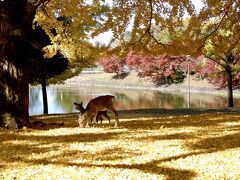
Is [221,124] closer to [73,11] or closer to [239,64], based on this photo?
[73,11]

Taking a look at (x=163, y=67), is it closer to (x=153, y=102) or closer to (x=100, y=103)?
(x=153, y=102)

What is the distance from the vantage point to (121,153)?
8055mm

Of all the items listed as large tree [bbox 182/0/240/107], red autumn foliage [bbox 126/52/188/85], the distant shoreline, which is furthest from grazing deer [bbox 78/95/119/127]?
red autumn foliage [bbox 126/52/188/85]

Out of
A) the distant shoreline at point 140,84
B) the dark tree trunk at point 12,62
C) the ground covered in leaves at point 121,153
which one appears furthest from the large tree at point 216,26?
the distant shoreline at point 140,84

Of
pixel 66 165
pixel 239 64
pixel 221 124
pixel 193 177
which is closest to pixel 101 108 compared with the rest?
pixel 221 124

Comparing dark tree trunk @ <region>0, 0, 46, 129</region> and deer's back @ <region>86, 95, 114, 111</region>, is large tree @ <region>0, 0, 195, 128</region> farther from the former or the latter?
deer's back @ <region>86, 95, 114, 111</region>

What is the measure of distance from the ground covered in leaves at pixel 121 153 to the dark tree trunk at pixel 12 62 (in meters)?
0.67

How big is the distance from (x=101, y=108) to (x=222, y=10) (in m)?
6.76

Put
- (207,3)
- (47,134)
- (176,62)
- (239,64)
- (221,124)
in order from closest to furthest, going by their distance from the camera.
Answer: (47,134) < (221,124) < (207,3) < (239,64) < (176,62)

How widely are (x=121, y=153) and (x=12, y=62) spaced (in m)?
5.19

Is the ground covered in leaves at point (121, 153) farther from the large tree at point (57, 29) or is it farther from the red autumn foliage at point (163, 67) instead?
the red autumn foliage at point (163, 67)

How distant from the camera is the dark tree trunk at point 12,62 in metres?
11.5

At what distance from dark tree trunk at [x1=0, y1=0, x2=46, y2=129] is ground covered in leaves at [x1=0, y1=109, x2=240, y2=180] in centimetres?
67

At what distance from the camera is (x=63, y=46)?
19156mm
